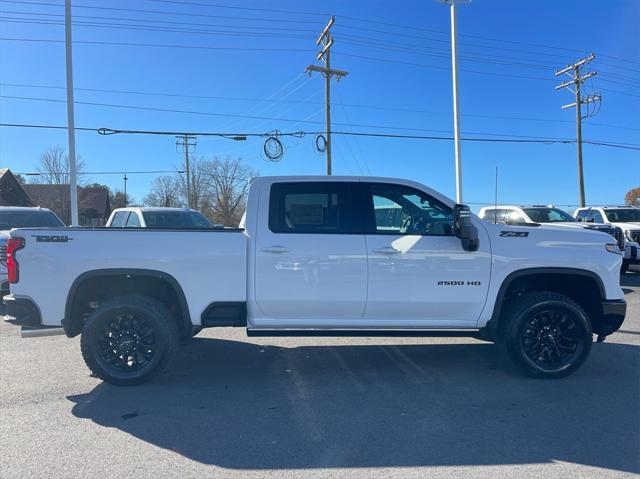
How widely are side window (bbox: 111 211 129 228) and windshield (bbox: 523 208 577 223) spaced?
10.9 m

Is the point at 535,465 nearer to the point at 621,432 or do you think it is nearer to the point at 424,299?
the point at 621,432

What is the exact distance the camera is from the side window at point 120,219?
12102 mm

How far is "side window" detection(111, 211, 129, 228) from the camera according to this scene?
12.1 meters

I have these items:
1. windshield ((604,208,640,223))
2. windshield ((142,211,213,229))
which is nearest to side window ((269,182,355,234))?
windshield ((142,211,213,229))

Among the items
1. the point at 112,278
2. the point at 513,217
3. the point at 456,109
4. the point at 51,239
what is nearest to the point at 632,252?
the point at 513,217

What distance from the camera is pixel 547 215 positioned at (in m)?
14.0

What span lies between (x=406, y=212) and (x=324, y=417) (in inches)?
86.5

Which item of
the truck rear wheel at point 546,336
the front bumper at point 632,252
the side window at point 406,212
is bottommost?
the truck rear wheel at point 546,336

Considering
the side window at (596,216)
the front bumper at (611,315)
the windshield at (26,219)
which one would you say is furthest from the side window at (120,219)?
the side window at (596,216)

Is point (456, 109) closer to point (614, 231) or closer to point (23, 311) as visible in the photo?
point (614, 231)

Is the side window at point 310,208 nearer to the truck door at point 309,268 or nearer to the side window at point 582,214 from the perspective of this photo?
the truck door at point 309,268

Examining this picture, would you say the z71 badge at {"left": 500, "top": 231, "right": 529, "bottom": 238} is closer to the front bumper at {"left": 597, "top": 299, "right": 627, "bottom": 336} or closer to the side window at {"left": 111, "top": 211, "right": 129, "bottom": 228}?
the front bumper at {"left": 597, "top": 299, "right": 627, "bottom": 336}

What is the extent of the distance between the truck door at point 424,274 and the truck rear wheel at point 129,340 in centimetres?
201

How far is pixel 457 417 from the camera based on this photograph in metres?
4.07
